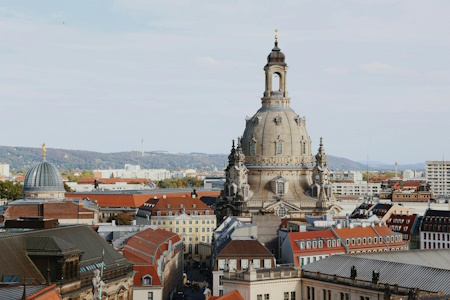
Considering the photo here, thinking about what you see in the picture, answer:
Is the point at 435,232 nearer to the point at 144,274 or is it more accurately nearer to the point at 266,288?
the point at 144,274

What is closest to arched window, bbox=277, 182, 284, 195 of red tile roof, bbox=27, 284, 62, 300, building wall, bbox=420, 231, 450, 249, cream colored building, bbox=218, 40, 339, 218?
cream colored building, bbox=218, 40, 339, 218

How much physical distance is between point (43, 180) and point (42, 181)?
25 cm

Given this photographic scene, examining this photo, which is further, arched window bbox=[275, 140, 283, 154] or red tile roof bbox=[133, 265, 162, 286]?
arched window bbox=[275, 140, 283, 154]

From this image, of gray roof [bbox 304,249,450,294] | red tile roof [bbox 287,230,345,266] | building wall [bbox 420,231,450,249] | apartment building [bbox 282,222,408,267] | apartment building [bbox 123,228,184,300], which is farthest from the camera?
building wall [bbox 420,231,450,249]

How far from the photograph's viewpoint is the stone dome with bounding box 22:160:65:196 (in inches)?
6368

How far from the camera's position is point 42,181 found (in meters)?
162

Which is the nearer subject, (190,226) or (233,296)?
(233,296)

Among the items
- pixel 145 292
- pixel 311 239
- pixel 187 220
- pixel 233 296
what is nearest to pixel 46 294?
pixel 233 296

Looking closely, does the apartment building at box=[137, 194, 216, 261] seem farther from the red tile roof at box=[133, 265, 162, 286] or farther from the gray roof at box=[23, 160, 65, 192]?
the red tile roof at box=[133, 265, 162, 286]

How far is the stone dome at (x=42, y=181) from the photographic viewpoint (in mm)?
161750

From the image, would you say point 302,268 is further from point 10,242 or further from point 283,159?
point 283,159

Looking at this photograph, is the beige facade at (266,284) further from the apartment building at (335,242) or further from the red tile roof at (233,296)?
the apartment building at (335,242)

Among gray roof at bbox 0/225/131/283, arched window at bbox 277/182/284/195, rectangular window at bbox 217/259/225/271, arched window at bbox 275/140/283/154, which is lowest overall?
rectangular window at bbox 217/259/225/271

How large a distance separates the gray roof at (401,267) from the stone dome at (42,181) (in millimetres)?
78067
